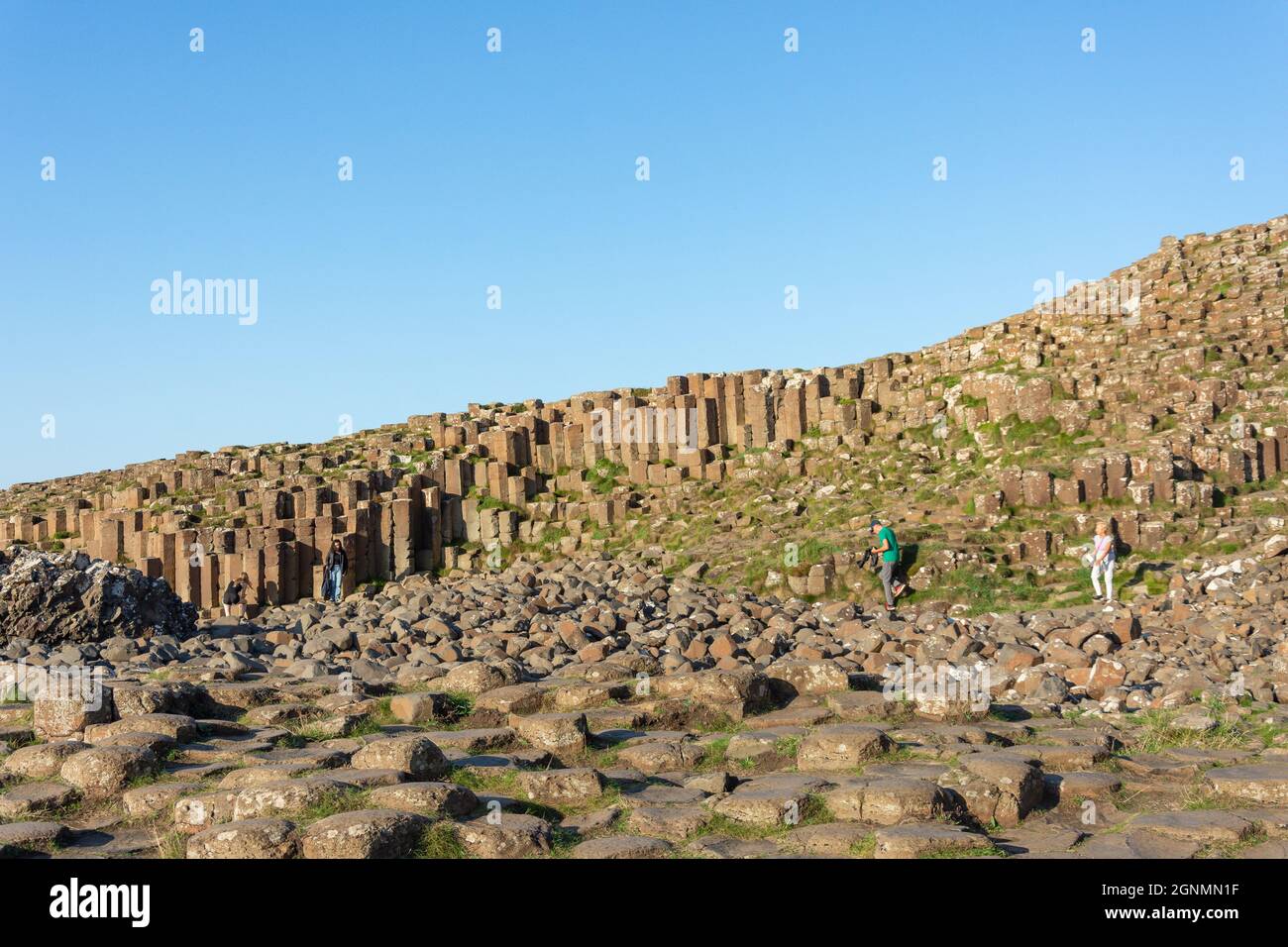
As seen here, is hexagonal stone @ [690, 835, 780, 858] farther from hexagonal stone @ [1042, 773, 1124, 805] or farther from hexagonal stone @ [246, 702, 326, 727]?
hexagonal stone @ [246, 702, 326, 727]

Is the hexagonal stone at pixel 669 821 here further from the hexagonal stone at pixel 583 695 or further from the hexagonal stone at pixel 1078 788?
the hexagonal stone at pixel 583 695

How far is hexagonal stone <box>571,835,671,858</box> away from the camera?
634 cm

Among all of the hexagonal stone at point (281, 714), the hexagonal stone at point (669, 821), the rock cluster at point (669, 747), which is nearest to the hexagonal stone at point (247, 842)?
the rock cluster at point (669, 747)

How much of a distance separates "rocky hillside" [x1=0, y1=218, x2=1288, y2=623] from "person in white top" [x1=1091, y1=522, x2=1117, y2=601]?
41 cm

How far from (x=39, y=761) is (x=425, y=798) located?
138 inches

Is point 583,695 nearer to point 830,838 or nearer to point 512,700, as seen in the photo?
point 512,700

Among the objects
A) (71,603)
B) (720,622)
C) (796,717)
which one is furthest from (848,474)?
(796,717)

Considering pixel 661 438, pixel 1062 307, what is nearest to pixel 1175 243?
pixel 1062 307

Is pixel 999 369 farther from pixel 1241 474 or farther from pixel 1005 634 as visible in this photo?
pixel 1005 634

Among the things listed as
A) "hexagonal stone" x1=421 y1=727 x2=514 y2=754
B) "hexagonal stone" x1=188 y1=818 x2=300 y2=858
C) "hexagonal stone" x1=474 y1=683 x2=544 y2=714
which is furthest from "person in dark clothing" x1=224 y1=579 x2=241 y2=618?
"hexagonal stone" x1=188 y1=818 x2=300 y2=858

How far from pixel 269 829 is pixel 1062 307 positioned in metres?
28.8

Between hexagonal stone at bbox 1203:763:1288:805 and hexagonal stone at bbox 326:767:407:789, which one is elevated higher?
hexagonal stone at bbox 326:767:407:789

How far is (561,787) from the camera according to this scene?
7688 mm

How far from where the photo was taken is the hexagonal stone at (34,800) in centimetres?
745
